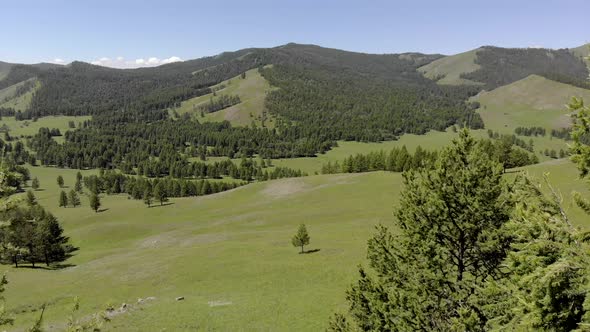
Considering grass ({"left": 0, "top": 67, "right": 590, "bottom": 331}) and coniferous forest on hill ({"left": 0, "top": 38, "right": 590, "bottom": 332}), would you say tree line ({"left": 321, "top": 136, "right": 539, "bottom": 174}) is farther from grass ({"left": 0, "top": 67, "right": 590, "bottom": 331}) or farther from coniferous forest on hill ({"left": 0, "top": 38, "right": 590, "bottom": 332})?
grass ({"left": 0, "top": 67, "right": 590, "bottom": 331})

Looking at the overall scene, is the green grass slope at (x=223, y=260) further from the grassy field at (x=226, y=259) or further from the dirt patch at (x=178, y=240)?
the dirt patch at (x=178, y=240)

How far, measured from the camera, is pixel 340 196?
9519 cm

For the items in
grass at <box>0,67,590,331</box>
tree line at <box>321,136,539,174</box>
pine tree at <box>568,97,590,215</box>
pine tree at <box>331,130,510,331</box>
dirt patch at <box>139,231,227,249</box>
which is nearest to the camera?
pine tree at <box>568,97,590,215</box>

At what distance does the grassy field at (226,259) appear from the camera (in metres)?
38.1

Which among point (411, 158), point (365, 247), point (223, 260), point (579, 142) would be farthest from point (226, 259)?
point (411, 158)

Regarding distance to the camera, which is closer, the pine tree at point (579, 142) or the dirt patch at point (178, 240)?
the pine tree at point (579, 142)

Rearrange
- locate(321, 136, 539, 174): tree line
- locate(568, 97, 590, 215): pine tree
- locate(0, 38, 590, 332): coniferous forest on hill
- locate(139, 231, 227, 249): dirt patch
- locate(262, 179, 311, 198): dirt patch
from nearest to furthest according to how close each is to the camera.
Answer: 1. locate(568, 97, 590, 215): pine tree
2. locate(0, 38, 590, 332): coniferous forest on hill
3. locate(139, 231, 227, 249): dirt patch
4. locate(321, 136, 539, 174): tree line
5. locate(262, 179, 311, 198): dirt patch

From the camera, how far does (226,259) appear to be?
58.2 m

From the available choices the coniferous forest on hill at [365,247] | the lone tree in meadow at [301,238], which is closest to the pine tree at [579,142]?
the coniferous forest on hill at [365,247]

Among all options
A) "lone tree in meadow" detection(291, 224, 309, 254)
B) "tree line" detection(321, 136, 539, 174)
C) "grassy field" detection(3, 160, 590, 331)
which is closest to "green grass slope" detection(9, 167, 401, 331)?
"grassy field" detection(3, 160, 590, 331)

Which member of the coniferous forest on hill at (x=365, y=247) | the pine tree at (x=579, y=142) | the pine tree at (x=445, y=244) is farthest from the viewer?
the pine tree at (x=445, y=244)

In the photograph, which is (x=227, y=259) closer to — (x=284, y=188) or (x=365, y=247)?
(x=365, y=247)

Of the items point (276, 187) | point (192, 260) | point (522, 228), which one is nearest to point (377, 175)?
point (276, 187)

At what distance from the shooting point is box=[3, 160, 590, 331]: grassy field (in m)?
38.1
